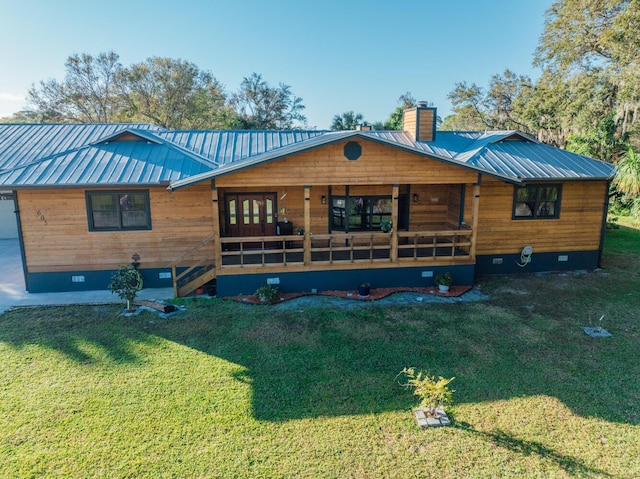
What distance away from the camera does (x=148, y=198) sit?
35.2ft

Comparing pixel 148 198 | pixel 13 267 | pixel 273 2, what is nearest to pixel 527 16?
pixel 273 2

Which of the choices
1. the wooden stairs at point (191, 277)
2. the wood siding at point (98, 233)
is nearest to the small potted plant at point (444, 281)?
the wooden stairs at point (191, 277)

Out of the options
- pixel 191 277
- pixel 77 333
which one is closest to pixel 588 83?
pixel 191 277

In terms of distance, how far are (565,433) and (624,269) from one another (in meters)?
9.87

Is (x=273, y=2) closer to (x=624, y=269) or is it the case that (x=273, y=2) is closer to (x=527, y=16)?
(x=527, y=16)

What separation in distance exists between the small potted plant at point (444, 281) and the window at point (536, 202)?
348 centimetres

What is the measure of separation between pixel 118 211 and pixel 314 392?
7584 mm

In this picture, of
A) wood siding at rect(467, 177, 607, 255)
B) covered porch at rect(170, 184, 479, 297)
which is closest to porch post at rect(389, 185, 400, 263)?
covered porch at rect(170, 184, 479, 297)

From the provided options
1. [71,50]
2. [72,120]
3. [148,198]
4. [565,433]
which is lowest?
[565,433]

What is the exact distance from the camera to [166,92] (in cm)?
3441

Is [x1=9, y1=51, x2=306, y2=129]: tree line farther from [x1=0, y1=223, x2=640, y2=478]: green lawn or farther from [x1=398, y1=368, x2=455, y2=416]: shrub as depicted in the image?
[x1=398, y1=368, x2=455, y2=416]: shrub

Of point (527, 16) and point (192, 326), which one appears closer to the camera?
point (192, 326)

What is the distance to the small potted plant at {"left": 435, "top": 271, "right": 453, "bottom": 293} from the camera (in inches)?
414

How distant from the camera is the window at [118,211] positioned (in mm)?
10547
